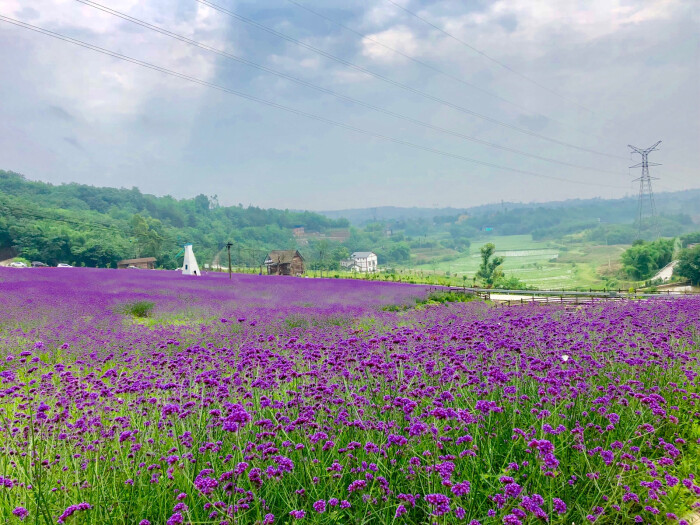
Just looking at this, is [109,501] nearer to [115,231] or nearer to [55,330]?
[55,330]

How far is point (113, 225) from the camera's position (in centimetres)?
8238

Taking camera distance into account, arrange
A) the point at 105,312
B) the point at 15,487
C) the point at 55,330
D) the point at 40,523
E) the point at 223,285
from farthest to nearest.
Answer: the point at 223,285, the point at 105,312, the point at 55,330, the point at 15,487, the point at 40,523

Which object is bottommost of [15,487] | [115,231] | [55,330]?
[15,487]

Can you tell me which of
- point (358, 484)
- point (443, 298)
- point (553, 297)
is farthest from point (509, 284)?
point (358, 484)

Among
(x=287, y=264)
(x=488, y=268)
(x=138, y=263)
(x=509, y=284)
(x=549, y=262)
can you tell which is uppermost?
(x=138, y=263)

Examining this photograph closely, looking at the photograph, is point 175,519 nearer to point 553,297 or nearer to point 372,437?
point 372,437

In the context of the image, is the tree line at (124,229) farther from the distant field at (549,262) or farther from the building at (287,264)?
the distant field at (549,262)

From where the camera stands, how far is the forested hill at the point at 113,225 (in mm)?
58344

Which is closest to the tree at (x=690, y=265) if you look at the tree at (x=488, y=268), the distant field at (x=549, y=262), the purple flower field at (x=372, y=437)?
the tree at (x=488, y=268)

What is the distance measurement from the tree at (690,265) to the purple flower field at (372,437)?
50.9 m

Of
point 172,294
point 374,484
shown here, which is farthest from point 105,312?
point 374,484

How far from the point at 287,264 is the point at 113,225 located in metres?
40.7

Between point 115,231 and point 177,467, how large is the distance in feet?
264

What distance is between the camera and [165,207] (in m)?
150
